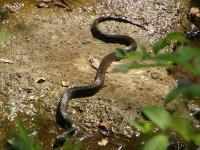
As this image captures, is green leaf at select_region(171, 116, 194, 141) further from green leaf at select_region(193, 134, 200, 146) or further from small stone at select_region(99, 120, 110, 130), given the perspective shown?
small stone at select_region(99, 120, 110, 130)

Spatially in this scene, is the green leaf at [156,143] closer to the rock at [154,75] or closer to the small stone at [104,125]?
the small stone at [104,125]

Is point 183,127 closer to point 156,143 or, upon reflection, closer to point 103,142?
point 156,143

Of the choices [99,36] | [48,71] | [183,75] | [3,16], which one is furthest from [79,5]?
[183,75]

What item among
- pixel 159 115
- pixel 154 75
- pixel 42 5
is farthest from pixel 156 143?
pixel 42 5

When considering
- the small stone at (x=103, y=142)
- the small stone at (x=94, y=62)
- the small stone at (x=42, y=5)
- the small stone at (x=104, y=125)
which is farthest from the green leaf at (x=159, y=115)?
the small stone at (x=42, y=5)

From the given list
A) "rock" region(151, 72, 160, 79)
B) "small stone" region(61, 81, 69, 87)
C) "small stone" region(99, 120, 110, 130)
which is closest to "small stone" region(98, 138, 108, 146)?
"small stone" region(99, 120, 110, 130)

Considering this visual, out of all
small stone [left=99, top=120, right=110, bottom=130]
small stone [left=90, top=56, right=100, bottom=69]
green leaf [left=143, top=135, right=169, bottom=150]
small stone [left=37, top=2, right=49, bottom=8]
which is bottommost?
small stone [left=99, top=120, right=110, bottom=130]
